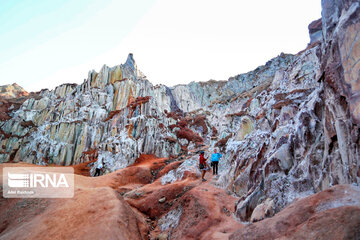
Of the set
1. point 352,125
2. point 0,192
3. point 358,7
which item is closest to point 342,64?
point 358,7

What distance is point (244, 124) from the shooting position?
687 inches

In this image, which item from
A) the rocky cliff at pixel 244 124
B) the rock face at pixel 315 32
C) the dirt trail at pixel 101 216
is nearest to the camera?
the rocky cliff at pixel 244 124

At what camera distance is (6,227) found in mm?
8227

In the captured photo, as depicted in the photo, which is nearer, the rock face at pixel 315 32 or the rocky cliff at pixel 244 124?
the rocky cliff at pixel 244 124

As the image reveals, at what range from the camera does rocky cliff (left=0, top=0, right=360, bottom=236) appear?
18.3 feet

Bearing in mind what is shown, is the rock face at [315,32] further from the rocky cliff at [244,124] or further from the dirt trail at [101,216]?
the dirt trail at [101,216]

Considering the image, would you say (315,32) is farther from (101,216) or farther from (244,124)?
(101,216)

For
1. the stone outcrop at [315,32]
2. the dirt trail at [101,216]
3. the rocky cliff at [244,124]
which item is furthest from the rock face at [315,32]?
the dirt trail at [101,216]

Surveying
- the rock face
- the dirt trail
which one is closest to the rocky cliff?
the rock face

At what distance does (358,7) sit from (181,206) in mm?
10356

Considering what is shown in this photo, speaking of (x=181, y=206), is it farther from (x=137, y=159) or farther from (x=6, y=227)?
(x=137, y=159)

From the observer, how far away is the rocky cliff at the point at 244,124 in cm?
559

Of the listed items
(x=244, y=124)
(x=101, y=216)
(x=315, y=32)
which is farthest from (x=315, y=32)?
(x=101, y=216)

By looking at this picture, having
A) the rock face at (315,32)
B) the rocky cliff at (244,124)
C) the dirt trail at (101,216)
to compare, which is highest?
the rock face at (315,32)
